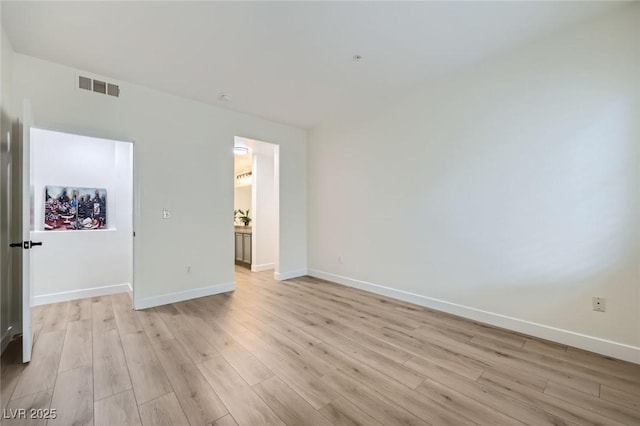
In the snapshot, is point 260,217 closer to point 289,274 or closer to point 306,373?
point 289,274

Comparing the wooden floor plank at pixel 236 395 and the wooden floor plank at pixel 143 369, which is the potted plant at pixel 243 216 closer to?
the wooden floor plank at pixel 143 369

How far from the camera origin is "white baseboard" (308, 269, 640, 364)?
7.50 feet

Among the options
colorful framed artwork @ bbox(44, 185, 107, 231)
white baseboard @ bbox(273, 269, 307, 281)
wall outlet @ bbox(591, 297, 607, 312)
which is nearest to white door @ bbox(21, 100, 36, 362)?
colorful framed artwork @ bbox(44, 185, 107, 231)

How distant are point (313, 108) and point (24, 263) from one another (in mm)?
3777

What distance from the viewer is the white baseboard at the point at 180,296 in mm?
3479

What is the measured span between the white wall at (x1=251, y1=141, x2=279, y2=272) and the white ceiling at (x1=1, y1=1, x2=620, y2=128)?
2.40 metres

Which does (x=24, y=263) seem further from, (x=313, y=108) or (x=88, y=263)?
(x=313, y=108)

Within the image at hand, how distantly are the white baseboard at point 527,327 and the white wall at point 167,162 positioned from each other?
270 centimetres

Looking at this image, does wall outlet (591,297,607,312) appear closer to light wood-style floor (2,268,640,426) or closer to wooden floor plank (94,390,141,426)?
light wood-style floor (2,268,640,426)

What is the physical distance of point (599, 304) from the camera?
2387 millimetres

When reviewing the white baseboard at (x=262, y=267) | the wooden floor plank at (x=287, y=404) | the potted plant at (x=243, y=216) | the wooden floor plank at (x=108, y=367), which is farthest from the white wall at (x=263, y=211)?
the wooden floor plank at (x=287, y=404)

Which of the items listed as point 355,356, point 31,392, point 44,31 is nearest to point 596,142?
point 355,356

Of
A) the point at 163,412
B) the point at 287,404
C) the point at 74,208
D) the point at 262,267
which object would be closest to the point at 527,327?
the point at 287,404

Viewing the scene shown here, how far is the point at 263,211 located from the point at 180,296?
8.37 ft
